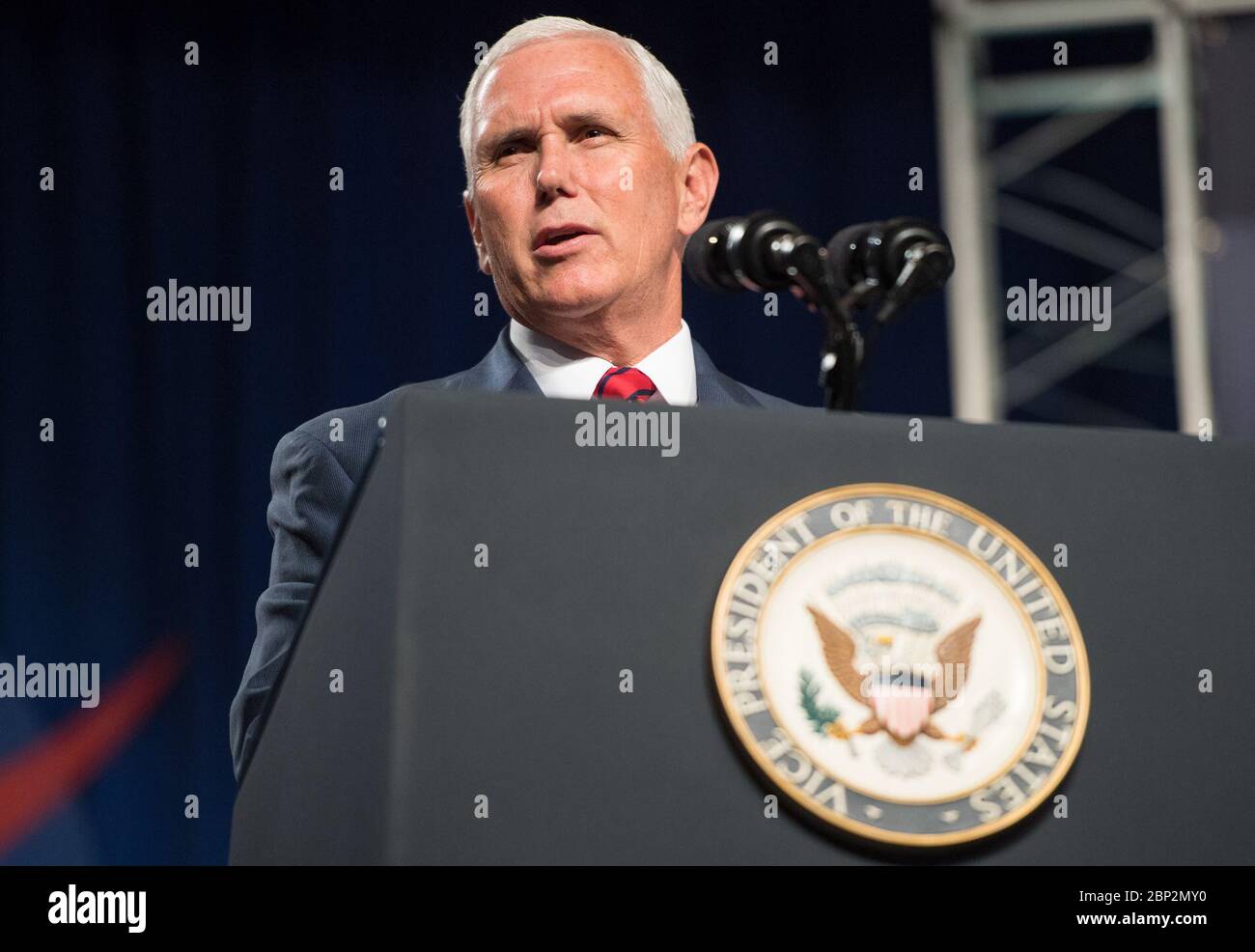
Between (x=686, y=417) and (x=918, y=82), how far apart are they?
309cm

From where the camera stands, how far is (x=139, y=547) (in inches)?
135

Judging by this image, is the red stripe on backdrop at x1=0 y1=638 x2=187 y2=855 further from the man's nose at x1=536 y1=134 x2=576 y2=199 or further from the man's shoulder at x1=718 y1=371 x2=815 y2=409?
the man's nose at x1=536 y1=134 x2=576 y2=199

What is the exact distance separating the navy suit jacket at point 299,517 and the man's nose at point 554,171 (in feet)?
0.62

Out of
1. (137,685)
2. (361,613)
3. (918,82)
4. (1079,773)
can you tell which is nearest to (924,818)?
(1079,773)

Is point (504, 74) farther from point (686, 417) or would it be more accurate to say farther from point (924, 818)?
point (924, 818)

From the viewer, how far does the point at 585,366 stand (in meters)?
1.72

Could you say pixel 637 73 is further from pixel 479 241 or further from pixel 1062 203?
pixel 1062 203

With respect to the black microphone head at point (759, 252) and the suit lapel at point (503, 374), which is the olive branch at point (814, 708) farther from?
the suit lapel at point (503, 374)

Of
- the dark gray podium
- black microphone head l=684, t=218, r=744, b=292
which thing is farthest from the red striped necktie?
the dark gray podium

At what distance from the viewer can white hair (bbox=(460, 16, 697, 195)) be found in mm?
1765

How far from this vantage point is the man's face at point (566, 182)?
166 cm

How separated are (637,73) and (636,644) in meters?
0.98

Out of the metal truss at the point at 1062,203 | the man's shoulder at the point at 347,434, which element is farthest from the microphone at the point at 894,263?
the metal truss at the point at 1062,203
